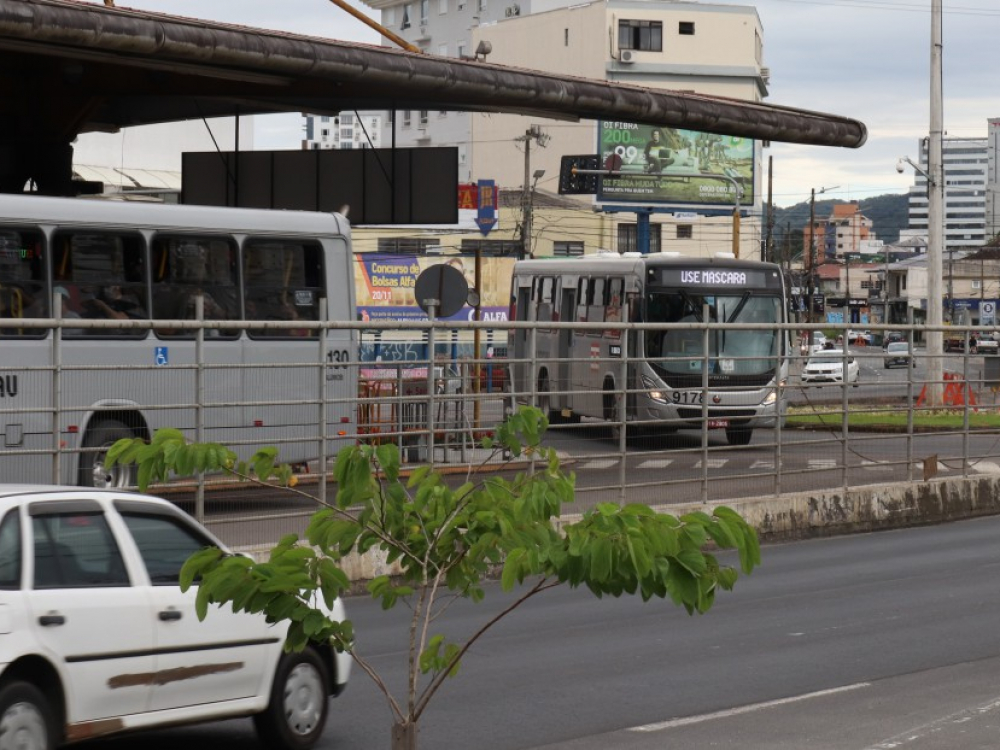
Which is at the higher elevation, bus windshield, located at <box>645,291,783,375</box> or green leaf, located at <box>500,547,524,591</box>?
bus windshield, located at <box>645,291,783,375</box>

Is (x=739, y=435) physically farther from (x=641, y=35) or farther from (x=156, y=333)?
(x=641, y=35)

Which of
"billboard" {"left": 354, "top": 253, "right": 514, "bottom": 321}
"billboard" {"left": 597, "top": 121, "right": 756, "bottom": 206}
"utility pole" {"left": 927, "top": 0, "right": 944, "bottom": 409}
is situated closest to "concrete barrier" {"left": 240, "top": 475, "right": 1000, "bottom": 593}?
"utility pole" {"left": 927, "top": 0, "right": 944, "bottom": 409}

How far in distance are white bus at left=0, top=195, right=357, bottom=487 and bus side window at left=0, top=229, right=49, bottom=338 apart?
0.01 metres

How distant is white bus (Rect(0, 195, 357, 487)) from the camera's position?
13.6 meters

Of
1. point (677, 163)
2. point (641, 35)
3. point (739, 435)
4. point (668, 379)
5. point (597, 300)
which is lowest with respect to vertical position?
point (739, 435)

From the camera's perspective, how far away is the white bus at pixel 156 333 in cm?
1358

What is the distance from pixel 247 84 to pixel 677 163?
189 feet

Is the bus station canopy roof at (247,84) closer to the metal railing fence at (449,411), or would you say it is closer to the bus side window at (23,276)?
the bus side window at (23,276)

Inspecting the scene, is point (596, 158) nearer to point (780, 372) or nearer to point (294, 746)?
point (780, 372)

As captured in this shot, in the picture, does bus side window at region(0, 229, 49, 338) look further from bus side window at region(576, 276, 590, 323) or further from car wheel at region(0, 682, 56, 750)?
bus side window at region(576, 276, 590, 323)

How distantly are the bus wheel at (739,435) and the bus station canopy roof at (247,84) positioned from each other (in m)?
5.47

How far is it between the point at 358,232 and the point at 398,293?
16948 mm

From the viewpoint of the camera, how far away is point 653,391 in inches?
695

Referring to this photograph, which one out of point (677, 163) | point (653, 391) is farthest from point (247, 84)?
point (677, 163)
